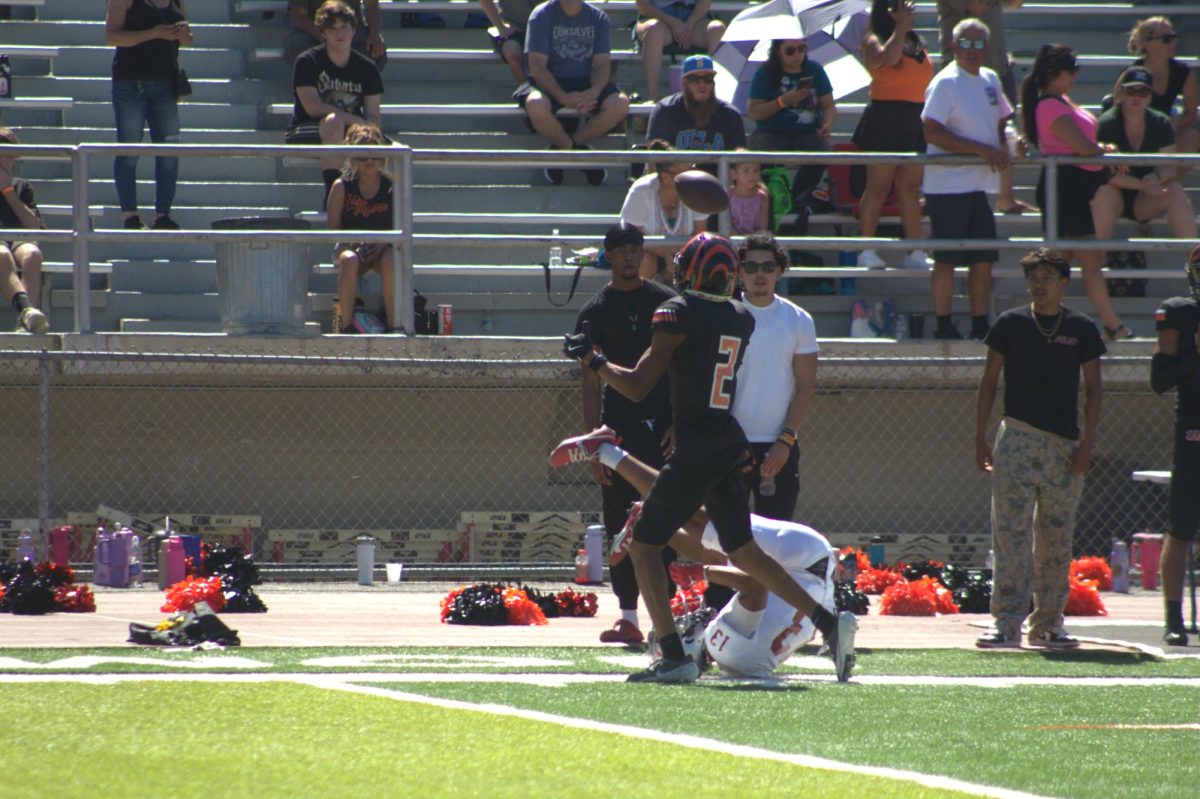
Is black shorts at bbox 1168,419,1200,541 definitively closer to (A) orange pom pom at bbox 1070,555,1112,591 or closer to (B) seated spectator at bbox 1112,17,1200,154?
(A) orange pom pom at bbox 1070,555,1112,591

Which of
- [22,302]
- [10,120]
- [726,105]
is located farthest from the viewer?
[10,120]

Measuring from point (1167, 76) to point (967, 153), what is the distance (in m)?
2.95

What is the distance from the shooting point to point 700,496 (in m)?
7.12

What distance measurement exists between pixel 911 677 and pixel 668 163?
570 cm

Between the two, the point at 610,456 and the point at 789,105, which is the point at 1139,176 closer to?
the point at 789,105

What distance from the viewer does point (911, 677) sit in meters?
7.66

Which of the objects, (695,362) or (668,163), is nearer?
(695,362)

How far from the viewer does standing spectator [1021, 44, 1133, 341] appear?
13000 mm

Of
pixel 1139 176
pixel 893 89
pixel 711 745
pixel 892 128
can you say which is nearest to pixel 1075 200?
pixel 1139 176

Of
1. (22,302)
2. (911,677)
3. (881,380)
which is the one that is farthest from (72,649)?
(881,380)

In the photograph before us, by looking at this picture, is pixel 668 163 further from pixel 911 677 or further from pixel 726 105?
pixel 911 677

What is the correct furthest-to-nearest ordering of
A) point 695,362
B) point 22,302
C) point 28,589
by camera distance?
point 22,302
point 28,589
point 695,362

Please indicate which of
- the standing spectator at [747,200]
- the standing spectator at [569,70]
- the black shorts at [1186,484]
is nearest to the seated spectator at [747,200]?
the standing spectator at [747,200]

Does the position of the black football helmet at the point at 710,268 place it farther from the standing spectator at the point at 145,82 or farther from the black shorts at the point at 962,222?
the standing spectator at the point at 145,82
